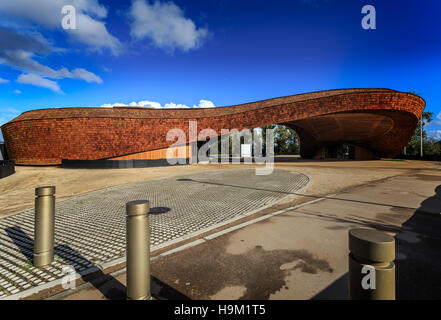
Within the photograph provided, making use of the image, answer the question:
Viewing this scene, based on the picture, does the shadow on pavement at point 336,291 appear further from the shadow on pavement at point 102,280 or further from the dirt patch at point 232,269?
the shadow on pavement at point 102,280

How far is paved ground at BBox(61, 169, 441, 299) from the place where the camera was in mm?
2590

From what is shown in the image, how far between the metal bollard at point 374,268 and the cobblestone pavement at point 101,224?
3.38m

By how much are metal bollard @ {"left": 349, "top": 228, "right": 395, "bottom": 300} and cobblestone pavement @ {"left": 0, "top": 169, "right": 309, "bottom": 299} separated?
11.1 feet

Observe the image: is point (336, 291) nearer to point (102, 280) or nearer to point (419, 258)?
point (419, 258)

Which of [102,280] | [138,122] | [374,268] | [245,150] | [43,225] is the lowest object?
[102,280]

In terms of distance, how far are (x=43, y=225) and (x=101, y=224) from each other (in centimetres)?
203

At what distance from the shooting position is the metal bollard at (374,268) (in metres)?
1.37

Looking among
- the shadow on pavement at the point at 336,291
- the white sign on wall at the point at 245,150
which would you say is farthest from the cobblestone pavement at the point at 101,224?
the white sign on wall at the point at 245,150

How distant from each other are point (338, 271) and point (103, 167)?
916 inches

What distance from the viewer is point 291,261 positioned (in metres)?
3.28

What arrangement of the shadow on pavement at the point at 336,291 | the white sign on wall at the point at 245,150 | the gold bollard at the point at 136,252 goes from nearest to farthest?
the gold bollard at the point at 136,252
the shadow on pavement at the point at 336,291
the white sign on wall at the point at 245,150

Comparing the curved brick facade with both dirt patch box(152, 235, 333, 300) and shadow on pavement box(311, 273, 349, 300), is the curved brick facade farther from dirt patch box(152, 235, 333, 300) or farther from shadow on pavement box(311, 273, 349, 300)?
shadow on pavement box(311, 273, 349, 300)

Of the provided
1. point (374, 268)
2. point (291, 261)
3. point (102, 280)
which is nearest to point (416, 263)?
point (291, 261)
